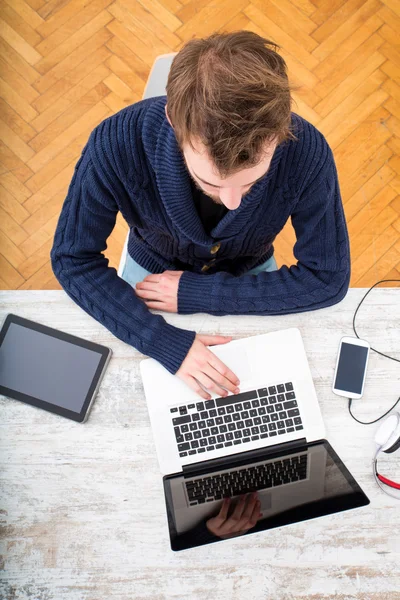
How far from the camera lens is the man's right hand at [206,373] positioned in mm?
1002

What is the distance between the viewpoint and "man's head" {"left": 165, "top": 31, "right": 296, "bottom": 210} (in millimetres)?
677

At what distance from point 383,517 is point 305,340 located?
0.36 meters

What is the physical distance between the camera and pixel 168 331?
1.04 meters

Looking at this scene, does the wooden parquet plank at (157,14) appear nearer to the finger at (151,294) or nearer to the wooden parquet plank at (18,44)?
the wooden parquet plank at (18,44)

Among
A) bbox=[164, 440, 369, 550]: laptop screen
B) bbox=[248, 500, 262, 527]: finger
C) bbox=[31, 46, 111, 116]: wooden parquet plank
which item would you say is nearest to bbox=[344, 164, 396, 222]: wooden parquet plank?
bbox=[31, 46, 111, 116]: wooden parquet plank

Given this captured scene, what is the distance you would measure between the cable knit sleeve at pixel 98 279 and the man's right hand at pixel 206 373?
0.7 inches

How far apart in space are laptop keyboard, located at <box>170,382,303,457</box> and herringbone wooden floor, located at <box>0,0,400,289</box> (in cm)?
90

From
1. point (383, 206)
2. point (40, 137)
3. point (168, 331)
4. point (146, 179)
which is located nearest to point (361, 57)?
point (383, 206)

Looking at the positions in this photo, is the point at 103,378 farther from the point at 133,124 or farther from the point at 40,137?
the point at 40,137

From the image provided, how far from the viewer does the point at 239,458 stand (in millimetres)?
987

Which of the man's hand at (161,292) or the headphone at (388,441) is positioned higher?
the headphone at (388,441)

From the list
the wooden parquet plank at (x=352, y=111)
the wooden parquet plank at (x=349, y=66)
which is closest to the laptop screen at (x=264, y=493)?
the wooden parquet plank at (x=352, y=111)

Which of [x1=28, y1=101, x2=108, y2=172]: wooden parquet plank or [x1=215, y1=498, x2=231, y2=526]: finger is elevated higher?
[x1=215, y1=498, x2=231, y2=526]: finger

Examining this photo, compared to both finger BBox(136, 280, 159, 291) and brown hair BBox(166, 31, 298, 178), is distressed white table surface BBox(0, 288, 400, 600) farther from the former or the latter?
brown hair BBox(166, 31, 298, 178)
